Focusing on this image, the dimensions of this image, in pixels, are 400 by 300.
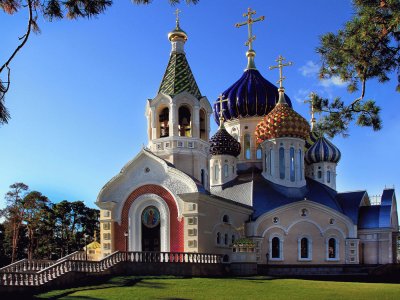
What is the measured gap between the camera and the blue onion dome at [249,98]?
Result: 141 feet

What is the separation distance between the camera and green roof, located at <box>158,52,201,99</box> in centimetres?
3356

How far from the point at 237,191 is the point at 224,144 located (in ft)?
13.7

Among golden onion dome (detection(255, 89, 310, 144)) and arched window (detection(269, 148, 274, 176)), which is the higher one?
golden onion dome (detection(255, 89, 310, 144))

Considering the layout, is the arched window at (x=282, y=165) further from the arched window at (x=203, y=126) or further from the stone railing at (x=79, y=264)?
the stone railing at (x=79, y=264)

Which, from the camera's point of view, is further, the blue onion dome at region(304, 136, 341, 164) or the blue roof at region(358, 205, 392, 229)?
the blue onion dome at region(304, 136, 341, 164)

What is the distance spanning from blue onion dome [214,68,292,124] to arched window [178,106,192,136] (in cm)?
1034

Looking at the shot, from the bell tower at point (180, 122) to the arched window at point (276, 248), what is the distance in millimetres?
5415

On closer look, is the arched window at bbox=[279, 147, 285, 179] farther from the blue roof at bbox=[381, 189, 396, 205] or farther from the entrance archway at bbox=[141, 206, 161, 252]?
the entrance archway at bbox=[141, 206, 161, 252]

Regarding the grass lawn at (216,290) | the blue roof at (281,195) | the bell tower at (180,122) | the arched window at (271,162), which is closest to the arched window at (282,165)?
the arched window at (271,162)

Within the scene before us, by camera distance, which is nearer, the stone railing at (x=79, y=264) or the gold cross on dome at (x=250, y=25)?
the stone railing at (x=79, y=264)

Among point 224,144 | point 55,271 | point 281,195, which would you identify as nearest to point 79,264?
point 55,271

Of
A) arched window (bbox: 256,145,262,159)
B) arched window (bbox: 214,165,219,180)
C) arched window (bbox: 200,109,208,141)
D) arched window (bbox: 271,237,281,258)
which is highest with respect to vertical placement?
arched window (bbox: 200,109,208,141)

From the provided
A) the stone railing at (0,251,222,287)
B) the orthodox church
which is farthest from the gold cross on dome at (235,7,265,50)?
the stone railing at (0,251,222,287)

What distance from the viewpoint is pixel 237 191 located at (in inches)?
1462
